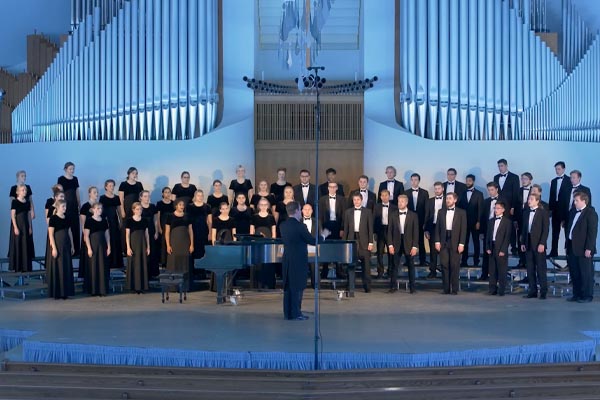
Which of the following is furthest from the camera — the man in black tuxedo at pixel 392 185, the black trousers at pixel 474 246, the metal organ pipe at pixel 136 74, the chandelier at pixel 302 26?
the metal organ pipe at pixel 136 74

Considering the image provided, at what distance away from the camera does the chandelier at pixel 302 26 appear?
1077 cm

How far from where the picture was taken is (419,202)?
12.5 metres

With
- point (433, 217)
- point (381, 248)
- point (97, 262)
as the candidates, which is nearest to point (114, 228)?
point (97, 262)

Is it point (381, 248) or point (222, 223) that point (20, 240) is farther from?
point (381, 248)

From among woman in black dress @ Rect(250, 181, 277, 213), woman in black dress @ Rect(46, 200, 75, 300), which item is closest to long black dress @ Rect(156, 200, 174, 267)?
woman in black dress @ Rect(250, 181, 277, 213)

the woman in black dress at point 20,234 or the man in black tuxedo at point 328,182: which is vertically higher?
the man in black tuxedo at point 328,182

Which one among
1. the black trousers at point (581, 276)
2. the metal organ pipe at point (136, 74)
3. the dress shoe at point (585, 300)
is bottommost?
the dress shoe at point (585, 300)

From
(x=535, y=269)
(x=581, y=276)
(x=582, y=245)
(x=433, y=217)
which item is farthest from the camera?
(x=433, y=217)

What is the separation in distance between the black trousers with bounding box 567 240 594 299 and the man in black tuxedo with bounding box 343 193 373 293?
2153mm

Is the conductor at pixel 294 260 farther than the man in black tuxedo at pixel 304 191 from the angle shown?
No

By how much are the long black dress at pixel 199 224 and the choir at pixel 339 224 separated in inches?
0.5

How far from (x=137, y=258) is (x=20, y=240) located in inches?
62.9

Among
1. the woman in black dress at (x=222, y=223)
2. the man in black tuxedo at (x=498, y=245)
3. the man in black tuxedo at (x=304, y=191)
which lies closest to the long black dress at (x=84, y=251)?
the woman in black dress at (x=222, y=223)

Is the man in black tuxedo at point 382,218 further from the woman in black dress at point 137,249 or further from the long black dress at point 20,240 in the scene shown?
the long black dress at point 20,240
